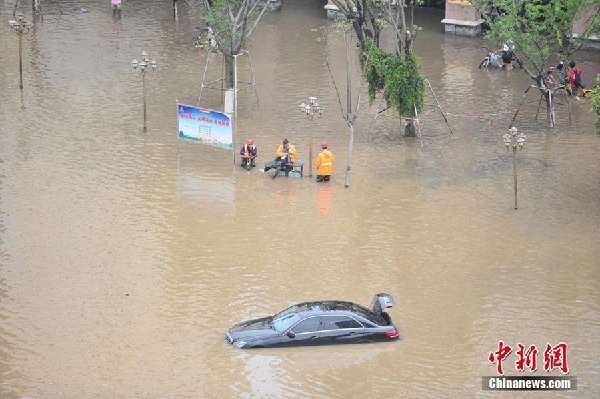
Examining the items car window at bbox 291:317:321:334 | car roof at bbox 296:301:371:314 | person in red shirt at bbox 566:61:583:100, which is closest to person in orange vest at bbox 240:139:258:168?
car roof at bbox 296:301:371:314

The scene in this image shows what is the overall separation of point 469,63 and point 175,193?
20202 millimetres

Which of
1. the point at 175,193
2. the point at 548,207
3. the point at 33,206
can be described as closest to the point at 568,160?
the point at 548,207

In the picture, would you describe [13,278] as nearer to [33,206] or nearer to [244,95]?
[33,206]

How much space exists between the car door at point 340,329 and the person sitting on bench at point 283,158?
11.0 m

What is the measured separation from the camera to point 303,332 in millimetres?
23594

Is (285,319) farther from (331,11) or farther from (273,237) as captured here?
(331,11)

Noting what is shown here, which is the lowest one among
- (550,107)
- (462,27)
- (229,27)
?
(550,107)

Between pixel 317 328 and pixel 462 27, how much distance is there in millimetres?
32233

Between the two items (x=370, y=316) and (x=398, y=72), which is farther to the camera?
(x=398, y=72)

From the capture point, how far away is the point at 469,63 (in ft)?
160

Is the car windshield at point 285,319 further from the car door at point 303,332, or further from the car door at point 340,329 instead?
the car door at point 340,329

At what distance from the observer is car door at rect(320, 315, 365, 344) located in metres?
23.7

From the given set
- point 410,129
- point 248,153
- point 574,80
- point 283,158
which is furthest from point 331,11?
point 283,158

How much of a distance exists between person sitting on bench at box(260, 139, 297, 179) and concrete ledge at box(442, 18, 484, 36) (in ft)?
69.8
